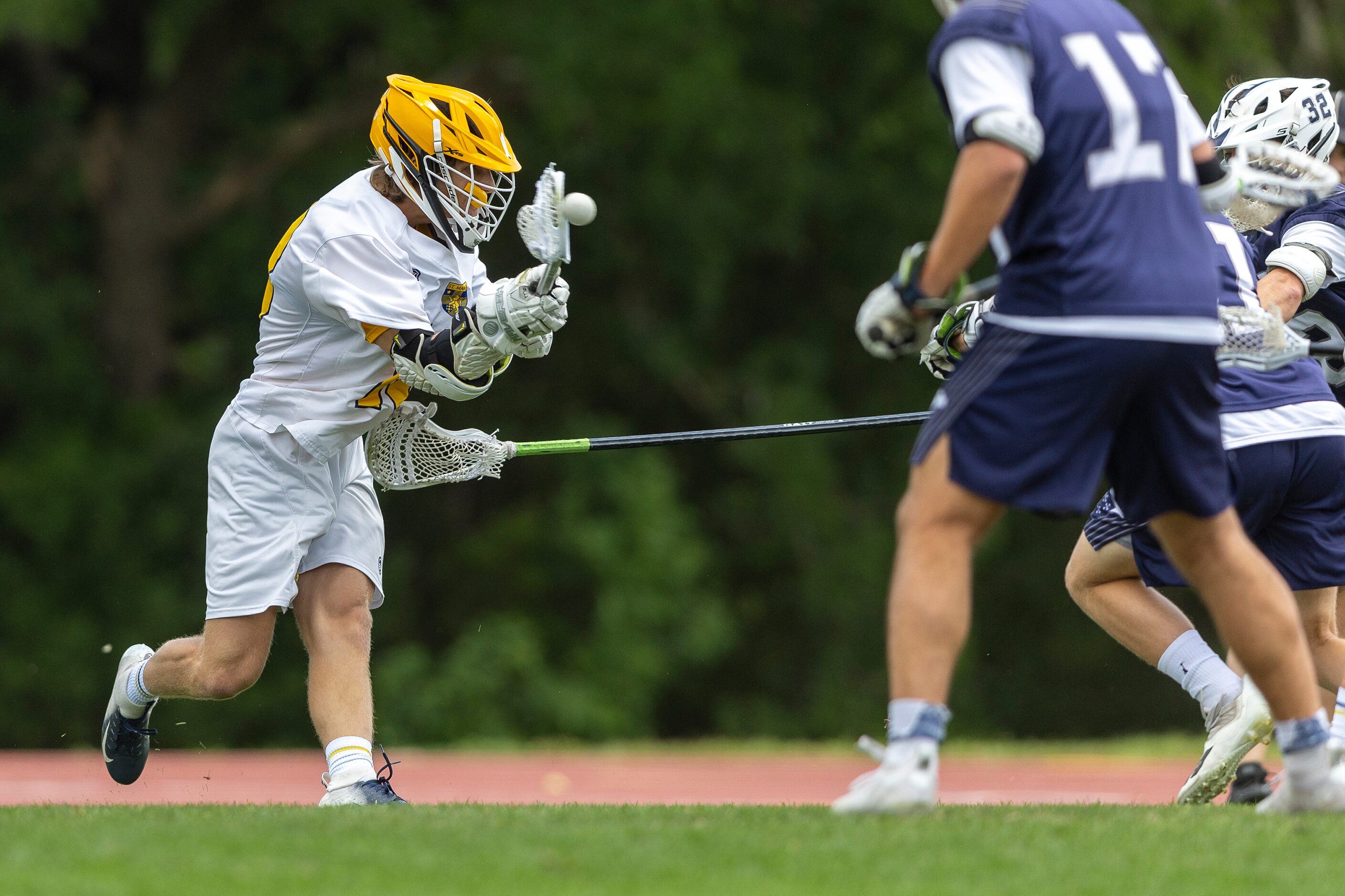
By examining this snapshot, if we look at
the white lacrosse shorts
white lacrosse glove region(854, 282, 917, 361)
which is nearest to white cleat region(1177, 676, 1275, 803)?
white lacrosse glove region(854, 282, 917, 361)

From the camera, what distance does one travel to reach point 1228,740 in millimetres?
5348

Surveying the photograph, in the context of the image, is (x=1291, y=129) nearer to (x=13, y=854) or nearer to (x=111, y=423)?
(x=13, y=854)

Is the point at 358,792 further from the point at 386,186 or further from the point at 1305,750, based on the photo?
the point at 1305,750

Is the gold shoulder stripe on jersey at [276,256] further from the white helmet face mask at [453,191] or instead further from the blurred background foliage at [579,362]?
the blurred background foliage at [579,362]

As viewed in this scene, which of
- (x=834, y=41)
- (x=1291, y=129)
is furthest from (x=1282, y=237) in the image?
(x=834, y=41)

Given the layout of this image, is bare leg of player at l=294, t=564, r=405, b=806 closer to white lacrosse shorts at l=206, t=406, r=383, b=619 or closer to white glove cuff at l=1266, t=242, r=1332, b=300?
white lacrosse shorts at l=206, t=406, r=383, b=619

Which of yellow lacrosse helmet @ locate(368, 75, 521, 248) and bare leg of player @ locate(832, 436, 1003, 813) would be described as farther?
yellow lacrosse helmet @ locate(368, 75, 521, 248)

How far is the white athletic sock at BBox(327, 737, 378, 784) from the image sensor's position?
5.43 meters

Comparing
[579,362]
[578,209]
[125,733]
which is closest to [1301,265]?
[578,209]

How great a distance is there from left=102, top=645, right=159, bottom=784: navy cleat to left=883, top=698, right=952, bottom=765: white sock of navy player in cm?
300

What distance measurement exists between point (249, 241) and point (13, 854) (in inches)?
551

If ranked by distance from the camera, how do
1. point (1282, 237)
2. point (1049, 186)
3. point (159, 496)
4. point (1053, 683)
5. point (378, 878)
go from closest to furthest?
1. point (378, 878)
2. point (1049, 186)
3. point (1282, 237)
4. point (159, 496)
5. point (1053, 683)

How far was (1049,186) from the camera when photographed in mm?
4098

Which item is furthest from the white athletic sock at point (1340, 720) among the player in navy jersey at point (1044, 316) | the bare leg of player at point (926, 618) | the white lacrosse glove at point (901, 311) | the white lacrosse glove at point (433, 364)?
the white lacrosse glove at point (433, 364)
